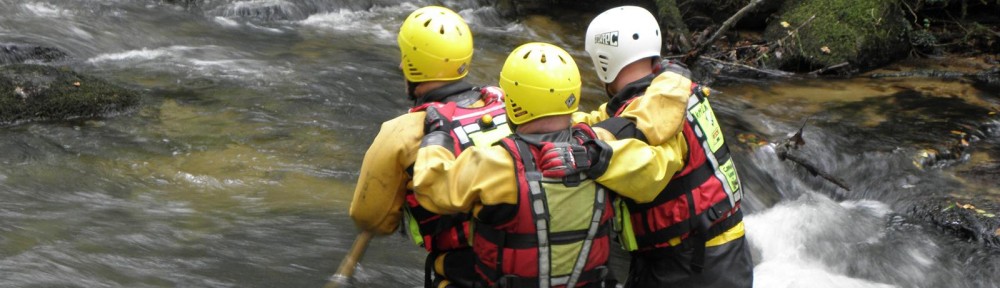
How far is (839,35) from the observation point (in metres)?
11.2

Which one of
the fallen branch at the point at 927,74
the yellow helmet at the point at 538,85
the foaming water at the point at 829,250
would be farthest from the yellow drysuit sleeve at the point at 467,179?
the fallen branch at the point at 927,74

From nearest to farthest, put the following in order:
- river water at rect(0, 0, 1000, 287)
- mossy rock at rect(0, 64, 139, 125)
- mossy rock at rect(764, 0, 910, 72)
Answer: river water at rect(0, 0, 1000, 287) → mossy rock at rect(0, 64, 139, 125) → mossy rock at rect(764, 0, 910, 72)

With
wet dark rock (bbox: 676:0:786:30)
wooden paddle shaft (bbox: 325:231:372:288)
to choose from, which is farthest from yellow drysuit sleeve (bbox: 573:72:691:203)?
wet dark rock (bbox: 676:0:786:30)

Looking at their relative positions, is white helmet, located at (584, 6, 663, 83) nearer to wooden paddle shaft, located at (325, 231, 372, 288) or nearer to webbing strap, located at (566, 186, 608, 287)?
webbing strap, located at (566, 186, 608, 287)

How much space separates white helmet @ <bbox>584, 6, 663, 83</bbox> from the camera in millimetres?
3607

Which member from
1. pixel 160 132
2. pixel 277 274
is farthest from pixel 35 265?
pixel 160 132

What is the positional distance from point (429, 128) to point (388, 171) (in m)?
0.21

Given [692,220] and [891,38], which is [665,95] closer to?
[692,220]

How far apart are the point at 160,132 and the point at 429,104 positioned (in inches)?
173

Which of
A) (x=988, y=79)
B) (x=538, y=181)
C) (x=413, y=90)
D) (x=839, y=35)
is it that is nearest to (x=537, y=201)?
(x=538, y=181)

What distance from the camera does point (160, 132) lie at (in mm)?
7094

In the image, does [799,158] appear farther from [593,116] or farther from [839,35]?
[593,116]

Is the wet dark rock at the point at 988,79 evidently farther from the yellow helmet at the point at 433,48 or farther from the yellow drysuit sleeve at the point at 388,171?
the yellow drysuit sleeve at the point at 388,171

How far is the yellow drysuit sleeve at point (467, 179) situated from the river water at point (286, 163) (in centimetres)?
203
